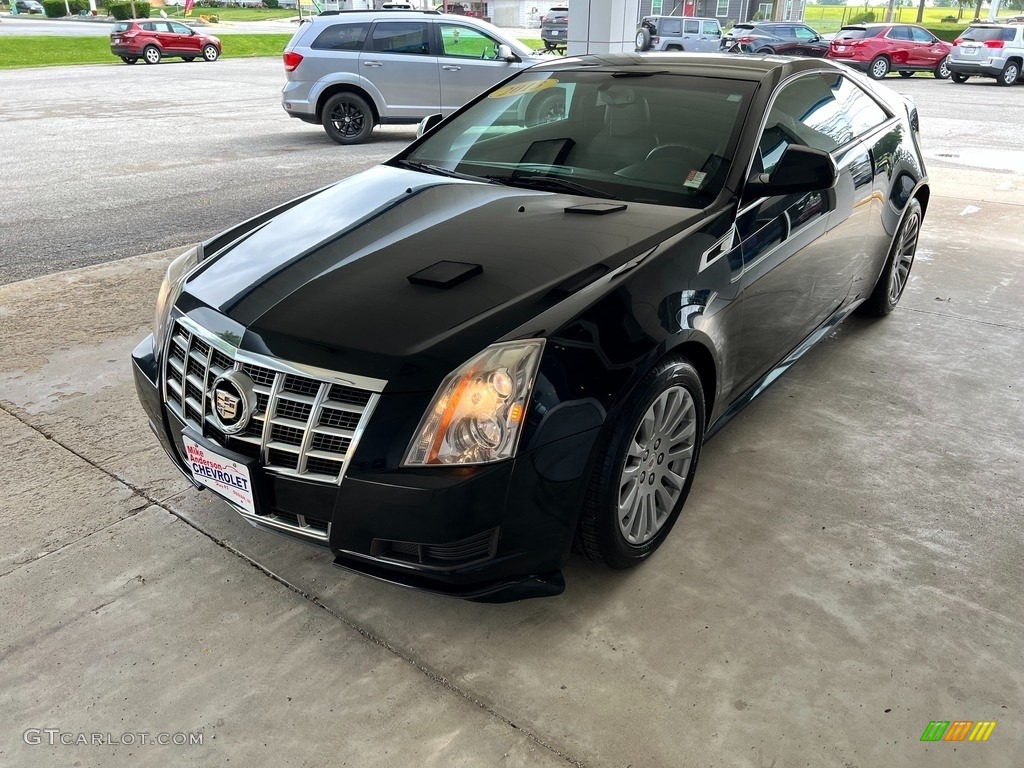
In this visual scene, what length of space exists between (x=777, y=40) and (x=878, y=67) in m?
3.32

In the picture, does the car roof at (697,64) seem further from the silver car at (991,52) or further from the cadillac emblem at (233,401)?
the silver car at (991,52)

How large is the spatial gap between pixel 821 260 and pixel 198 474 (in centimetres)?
262

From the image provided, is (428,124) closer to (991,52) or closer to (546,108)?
(546,108)

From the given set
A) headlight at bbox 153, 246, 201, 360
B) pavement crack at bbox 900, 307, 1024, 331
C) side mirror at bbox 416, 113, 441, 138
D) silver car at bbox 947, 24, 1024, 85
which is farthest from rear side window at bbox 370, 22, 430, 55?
silver car at bbox 947, 24, 1024, 85

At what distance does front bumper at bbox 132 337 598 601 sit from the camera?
2.07m

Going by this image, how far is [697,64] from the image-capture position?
348 centimetres

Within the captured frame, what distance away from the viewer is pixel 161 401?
2.58 metres

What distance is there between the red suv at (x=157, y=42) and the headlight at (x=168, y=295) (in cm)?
2908

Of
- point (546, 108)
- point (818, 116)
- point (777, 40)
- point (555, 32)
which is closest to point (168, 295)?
point (546, 108)

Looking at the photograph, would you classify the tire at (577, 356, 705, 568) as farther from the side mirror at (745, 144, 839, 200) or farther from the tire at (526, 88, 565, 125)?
the tire at (526, 88, 565, 125)

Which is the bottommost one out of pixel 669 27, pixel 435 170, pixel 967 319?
pixel 967 319

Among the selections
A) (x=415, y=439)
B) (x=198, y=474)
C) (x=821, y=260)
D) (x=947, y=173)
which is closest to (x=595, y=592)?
(x=415, y=439)

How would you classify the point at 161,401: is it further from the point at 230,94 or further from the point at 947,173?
the point at 230,94

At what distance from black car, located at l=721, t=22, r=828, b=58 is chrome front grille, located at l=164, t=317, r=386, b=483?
27.3 metres
